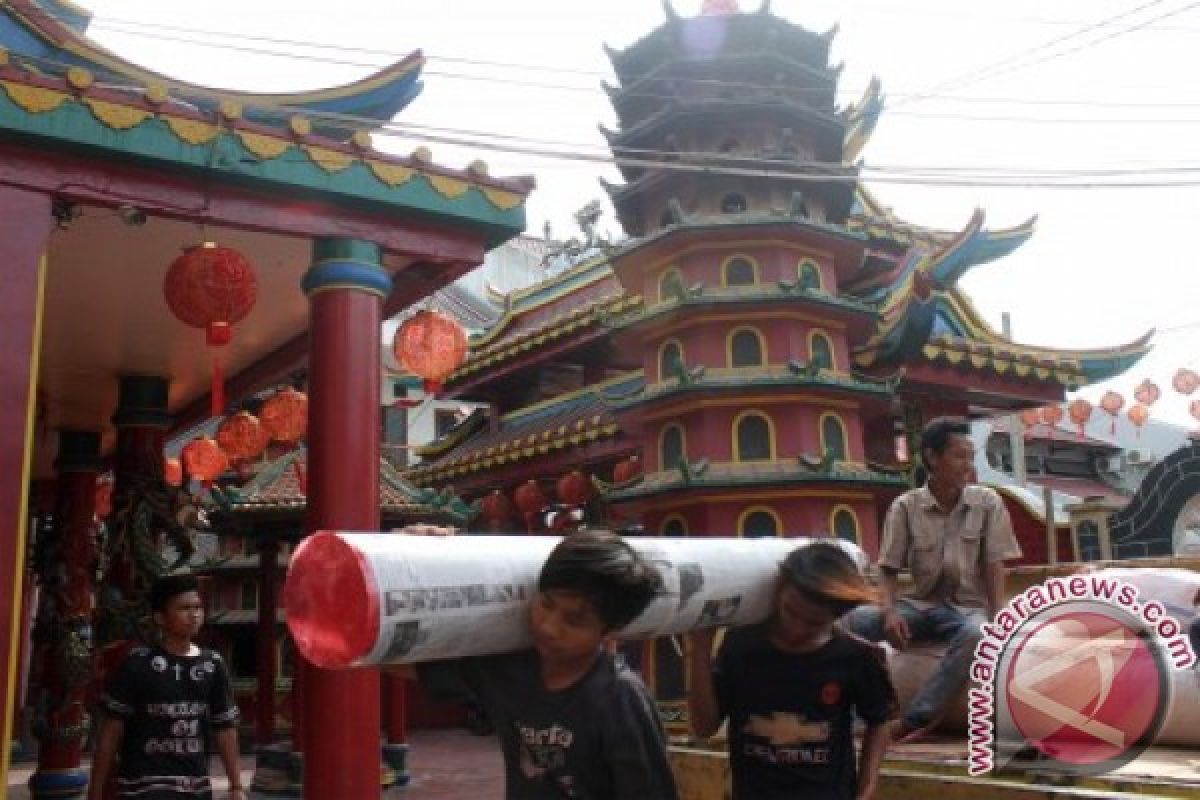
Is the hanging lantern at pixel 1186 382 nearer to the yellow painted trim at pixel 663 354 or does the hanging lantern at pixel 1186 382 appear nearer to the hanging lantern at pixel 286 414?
the yellow painted trim at pixel 663 354

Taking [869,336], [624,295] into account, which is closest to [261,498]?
[624,295]

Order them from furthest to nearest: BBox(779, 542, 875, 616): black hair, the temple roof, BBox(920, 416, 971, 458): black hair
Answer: the temple roof, BBox(920, 416, 971, 458): black hair, BBox(779, 542, 875, 616): black hair

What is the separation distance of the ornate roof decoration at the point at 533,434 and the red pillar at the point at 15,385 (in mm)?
9562

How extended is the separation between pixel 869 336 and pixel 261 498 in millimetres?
8107

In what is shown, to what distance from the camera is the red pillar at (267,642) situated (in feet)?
41.3

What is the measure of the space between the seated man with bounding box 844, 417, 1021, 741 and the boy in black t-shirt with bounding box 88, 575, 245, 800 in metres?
2.91

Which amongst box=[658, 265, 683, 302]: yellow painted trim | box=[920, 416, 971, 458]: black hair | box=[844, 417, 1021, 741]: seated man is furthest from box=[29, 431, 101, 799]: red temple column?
box=[920, 416, 971, 458]: black hair

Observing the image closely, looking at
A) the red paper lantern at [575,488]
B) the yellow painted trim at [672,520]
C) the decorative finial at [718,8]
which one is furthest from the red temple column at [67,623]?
the decorative finial at [718,8]

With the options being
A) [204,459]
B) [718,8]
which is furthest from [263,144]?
[718,8]

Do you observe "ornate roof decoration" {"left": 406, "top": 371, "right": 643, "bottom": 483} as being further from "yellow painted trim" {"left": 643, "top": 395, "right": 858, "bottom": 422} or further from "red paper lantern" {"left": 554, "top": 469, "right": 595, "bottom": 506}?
"yellow painted trim" {"left": 643, "top": 395, "right": 858, "bottom": 422}

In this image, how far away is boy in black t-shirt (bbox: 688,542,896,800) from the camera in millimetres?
3021

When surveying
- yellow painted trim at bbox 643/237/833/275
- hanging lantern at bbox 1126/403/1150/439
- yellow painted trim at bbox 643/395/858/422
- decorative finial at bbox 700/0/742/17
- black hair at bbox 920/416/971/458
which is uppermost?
decorative finial at bbox 700/0/742/17

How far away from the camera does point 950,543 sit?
4.51m

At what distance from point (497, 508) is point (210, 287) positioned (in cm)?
1153
